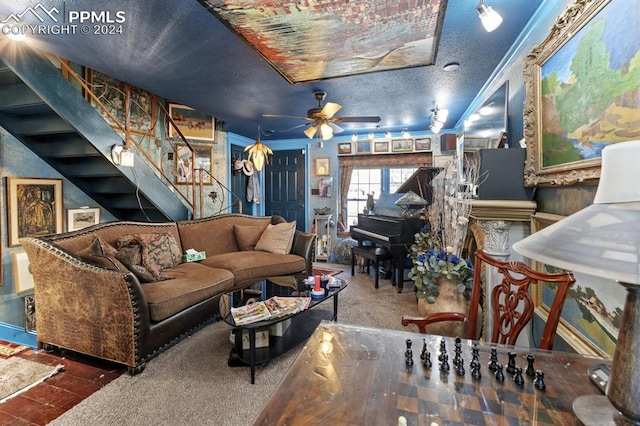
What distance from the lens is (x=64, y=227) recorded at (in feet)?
11.1

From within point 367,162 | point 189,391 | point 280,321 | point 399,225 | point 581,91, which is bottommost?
point 189,391

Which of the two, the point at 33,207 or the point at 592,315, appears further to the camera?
the point at 33,207

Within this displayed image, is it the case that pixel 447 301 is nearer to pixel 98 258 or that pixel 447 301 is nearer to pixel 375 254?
pixel 375 254

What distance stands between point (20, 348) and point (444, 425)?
3.42 m

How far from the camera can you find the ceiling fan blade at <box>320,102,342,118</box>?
3090 mm

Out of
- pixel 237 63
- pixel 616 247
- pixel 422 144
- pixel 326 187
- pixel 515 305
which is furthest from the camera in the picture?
pixel 326 187

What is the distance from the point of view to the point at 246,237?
163 inches

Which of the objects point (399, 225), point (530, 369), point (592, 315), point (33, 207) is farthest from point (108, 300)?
point (399, 225)

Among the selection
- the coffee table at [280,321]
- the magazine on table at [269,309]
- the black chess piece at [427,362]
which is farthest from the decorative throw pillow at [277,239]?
the black chess piece at [427,362]

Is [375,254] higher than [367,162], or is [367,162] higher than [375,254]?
[367,162]

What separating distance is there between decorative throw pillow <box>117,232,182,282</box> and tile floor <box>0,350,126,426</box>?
720 millimetres

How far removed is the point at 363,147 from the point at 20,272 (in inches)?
206

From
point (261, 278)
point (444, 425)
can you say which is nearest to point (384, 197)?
point (261, 278)

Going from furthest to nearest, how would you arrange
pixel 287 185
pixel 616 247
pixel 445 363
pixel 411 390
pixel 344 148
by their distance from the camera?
pixel 287 185 < pixel 344 148 < pixel 445 363 < pixel 411 390 < pixel 616 247
